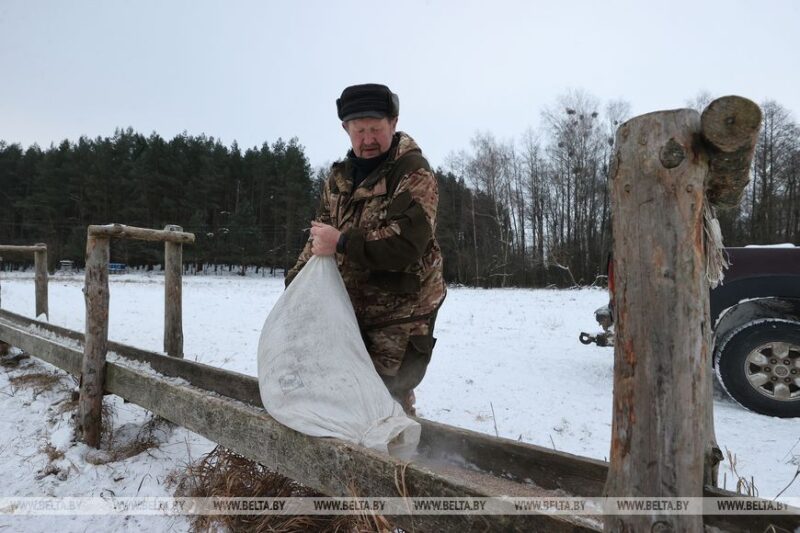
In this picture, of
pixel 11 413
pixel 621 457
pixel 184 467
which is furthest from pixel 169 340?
pixel 621 457

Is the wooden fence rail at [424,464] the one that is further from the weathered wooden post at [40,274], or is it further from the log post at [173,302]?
the weathered wooden post at [40,274]

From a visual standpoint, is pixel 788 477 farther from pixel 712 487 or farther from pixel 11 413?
pixel 11 413

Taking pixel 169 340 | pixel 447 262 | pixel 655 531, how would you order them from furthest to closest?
pixel 447 262, pixel 169 340, pixel 655 531

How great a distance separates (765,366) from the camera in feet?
11.8

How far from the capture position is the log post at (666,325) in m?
1.06

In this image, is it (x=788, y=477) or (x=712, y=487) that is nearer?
(x=712, y=487)

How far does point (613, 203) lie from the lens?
3.83 ft

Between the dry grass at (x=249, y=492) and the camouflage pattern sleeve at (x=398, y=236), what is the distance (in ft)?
3.30

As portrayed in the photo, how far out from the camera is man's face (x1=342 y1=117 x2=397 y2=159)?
2.27 metres

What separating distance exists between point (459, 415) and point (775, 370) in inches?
101

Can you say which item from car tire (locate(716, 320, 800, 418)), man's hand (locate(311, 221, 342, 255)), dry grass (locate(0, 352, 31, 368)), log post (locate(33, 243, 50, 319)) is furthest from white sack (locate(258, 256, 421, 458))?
log post (locate(33, 243, 50, 319))

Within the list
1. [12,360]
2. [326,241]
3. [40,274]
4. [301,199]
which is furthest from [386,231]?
[301,199]

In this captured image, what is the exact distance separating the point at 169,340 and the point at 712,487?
13.2 ft

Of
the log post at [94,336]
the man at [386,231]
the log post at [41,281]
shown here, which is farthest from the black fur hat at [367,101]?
the log post at [41,281]
